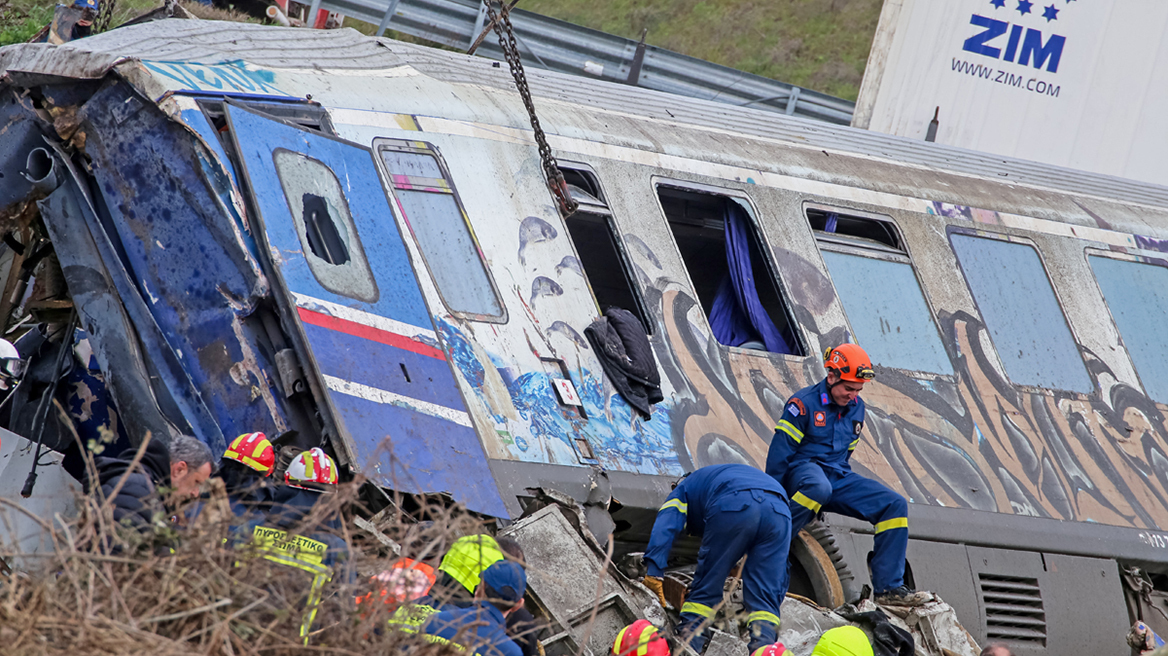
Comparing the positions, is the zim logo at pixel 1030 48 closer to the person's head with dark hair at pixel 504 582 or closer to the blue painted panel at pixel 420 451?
the blue painted panel at pixel 420 451

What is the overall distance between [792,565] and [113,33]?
5.36m

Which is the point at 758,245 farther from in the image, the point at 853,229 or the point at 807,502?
the point at 807,502

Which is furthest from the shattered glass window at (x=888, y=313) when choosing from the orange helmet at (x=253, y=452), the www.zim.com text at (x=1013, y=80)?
the www.zim.com text at (x=1013, y=80)

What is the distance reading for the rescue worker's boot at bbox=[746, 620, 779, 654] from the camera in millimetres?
6508

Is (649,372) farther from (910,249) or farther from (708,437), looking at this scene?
(910,249)

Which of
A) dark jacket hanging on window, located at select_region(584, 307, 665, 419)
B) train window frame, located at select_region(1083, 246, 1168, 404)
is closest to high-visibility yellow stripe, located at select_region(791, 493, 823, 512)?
dark jacket hanging on window, located at select_region(584, 307, 665, 419)

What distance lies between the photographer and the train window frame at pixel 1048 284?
10.2 m

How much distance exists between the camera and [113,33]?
7.85 metres

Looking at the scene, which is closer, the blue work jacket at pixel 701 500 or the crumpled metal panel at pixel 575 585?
the crumpled metal panel at pixel 575 585

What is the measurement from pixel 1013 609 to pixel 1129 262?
4.47 meters

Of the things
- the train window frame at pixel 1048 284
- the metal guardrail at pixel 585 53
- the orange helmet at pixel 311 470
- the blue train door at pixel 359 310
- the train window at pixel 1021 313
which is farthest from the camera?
the metal guardrail at pixel 585 53

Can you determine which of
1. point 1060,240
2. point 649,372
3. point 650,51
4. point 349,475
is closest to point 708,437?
point 649,372

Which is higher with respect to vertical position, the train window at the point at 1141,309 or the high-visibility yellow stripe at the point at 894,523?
the train window at the point at 1141,309

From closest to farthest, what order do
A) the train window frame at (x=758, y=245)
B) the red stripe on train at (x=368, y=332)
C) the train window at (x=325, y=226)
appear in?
Result: the red stripe on train at (x=368, y=332), the train window at (x=325, y=226), the train window frame at (x=758, y=245)
